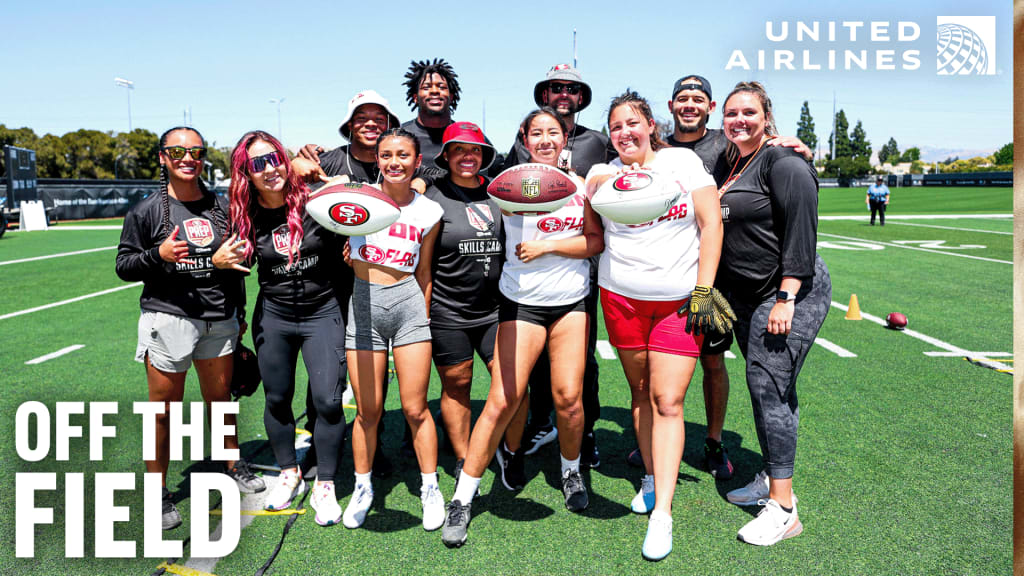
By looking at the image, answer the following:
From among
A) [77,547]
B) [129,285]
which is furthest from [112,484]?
[129,285]

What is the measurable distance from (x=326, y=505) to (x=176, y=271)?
4.61 feet

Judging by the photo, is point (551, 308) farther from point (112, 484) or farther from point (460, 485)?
point (112, 484)

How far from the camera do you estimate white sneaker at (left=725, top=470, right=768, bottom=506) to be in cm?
352

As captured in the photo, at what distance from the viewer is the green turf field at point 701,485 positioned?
2.96 m

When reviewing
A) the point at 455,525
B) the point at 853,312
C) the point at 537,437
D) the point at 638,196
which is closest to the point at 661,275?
the point at 638,196

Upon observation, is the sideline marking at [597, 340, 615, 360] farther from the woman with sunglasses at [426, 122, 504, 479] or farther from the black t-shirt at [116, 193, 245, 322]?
the black t-shirt at [116, 193, 245, 322]

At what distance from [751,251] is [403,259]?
5.68 feet

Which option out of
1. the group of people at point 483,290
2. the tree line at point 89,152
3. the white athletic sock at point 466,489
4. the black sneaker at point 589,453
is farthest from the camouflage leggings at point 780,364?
the tree line at point 89,152

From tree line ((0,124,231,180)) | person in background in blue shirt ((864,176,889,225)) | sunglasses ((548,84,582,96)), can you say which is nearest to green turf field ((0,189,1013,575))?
sunglasses ((548,84,582,96))

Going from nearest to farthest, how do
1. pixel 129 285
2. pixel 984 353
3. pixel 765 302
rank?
pixel 765 302 < pixel 984 353 < pixel 129 285

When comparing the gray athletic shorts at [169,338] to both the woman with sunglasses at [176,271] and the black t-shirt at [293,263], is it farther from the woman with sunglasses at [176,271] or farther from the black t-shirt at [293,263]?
the black t-shirt at [293,263]

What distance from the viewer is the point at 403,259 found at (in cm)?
325

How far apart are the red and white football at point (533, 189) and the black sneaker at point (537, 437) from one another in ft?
6.07

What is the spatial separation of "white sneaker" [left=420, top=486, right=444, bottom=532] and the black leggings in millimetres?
519
